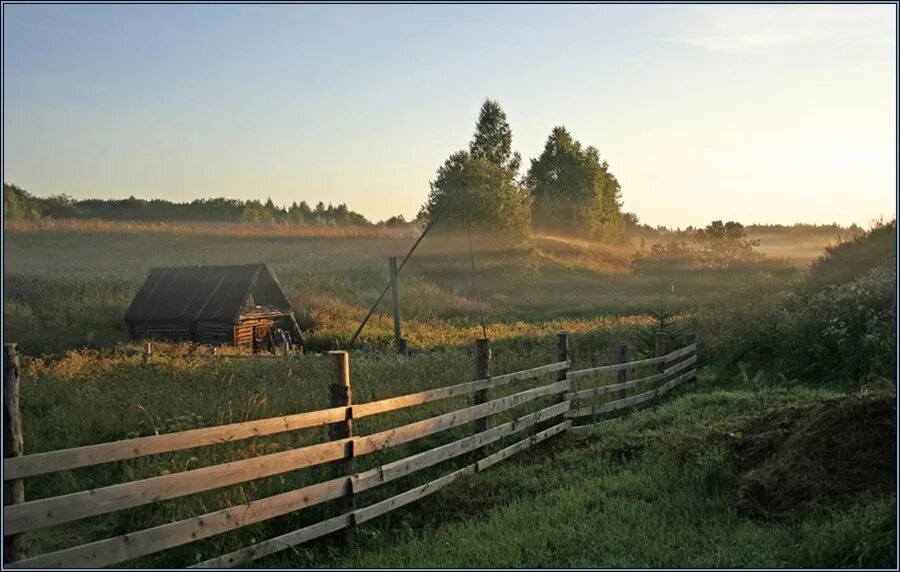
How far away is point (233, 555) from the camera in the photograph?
5223 mm

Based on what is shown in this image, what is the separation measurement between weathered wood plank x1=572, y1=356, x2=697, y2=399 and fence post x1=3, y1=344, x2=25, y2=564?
813 centimetres

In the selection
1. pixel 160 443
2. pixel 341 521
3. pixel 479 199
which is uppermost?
pixel 479 199

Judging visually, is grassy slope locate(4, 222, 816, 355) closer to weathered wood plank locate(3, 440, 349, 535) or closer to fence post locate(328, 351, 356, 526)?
fence post locate(328, 351, 356, 526)

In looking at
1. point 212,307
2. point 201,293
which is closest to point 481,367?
point 212,307

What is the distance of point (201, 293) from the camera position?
30594 mm

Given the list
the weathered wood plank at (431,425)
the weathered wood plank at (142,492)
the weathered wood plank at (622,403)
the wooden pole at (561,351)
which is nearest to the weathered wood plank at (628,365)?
the wooden pole at (561,351)

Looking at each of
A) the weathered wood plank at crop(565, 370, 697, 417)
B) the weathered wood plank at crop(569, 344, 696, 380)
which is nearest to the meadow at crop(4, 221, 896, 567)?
the weathered wood plank at crop(565, 370, 697, 417)

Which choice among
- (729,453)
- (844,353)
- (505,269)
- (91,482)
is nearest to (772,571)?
(729,453)

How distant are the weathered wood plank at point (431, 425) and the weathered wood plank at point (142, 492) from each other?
608 millimetres

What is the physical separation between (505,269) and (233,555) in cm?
4328

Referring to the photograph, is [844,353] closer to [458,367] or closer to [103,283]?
[458,367]

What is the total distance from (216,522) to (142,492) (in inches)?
27.5

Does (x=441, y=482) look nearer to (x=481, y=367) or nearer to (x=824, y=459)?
(x=481, y=367)

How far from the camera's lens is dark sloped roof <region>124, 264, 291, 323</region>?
29750 mm
